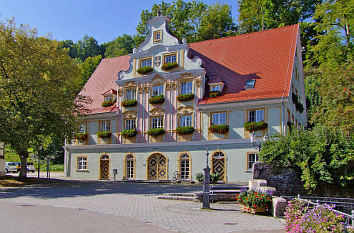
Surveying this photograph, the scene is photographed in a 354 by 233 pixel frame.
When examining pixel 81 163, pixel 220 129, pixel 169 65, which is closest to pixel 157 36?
pixel 169 65

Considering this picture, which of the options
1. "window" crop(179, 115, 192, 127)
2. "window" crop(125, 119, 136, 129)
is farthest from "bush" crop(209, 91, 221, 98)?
"window" crop(125, 119, 136, 129)

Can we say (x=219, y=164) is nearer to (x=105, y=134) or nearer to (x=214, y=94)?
(x=214, y=94)

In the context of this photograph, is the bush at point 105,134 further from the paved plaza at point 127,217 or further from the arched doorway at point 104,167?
the paved plaza at point 127,217

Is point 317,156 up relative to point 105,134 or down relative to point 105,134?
down

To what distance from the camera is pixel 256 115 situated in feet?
91.5

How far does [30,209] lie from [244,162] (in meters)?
17.0

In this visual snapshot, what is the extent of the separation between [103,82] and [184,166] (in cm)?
1391

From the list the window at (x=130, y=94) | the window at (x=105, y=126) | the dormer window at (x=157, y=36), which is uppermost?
the dormer window at (x=157, y=36)

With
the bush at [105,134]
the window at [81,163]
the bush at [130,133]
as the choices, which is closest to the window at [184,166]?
the bush at [130,133]

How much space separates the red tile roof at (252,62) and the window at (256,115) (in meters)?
1.07

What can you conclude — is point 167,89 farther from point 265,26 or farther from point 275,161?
point 265,26

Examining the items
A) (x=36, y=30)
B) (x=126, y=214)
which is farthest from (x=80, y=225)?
(x=36, y=30)

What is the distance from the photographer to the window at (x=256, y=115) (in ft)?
90.8

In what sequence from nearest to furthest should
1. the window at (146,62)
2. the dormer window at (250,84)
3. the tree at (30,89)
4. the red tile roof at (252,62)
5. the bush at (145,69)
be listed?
1. the tree at (30,89)
2. the red tile roof at (252,62)
3. the dormer window at (250,84)
4. the bush at (145,69)
5. the window at (146,62)
